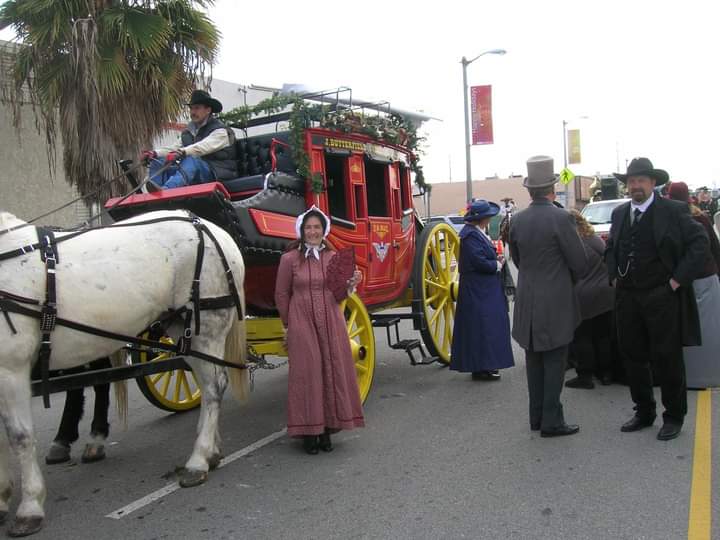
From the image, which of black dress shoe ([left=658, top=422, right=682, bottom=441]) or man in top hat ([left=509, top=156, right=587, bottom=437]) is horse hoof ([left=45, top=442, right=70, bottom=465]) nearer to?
man in top hat ([left=509, top=156, right=587, bottom=437])

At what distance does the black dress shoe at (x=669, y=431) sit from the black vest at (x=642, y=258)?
99 centimetres

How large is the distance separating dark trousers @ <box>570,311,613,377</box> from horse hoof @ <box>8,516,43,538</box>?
15.5 ft

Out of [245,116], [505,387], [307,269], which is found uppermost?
[245,116]

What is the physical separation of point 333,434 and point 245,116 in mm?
3208

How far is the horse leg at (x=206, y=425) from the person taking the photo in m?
4.23

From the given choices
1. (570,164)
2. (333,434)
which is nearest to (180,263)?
(333,434)

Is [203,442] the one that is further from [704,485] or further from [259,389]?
[704,485]

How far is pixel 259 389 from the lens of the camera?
6.82 m

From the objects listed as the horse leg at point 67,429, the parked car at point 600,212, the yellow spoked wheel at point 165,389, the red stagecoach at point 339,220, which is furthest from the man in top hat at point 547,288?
the parked car at point 600,212

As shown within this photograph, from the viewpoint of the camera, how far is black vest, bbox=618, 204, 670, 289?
4.64 meters

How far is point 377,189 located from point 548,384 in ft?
9.53

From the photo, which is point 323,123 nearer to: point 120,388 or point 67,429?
point 120,388

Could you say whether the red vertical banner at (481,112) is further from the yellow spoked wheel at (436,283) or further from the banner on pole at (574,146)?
the banner on pole at (574,146)

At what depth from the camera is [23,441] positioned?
11.7 ft
